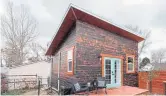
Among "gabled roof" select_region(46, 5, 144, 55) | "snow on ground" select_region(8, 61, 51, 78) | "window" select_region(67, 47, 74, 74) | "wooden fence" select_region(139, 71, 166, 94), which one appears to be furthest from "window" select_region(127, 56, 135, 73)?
"snow on ground" select_region(8, 61, 51, 78)

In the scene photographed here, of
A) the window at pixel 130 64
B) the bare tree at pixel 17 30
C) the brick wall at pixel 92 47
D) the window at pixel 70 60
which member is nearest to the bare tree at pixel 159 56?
the bare tree at pixel 17 30

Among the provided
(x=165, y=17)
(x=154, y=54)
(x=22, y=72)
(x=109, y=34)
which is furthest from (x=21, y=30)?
(x=154, y=54)

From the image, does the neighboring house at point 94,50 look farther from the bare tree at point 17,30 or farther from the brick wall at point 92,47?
the bare tree at point 17,30

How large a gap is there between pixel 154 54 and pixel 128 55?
93.3ft

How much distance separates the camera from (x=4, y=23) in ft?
71.5

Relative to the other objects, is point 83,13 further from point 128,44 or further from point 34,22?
point 34,22

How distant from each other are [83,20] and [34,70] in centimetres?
949

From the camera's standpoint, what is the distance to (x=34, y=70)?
16562 millimetres

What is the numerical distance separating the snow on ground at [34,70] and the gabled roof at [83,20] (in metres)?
5.42

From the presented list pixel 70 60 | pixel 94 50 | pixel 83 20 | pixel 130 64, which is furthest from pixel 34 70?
pixel 83 20

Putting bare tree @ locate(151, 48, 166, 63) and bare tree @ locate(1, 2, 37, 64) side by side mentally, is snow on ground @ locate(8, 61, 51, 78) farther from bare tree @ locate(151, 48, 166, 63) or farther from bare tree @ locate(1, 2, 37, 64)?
bare tree @ locate(151, 48, 166, 63)

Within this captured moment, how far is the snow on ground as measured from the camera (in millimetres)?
15836

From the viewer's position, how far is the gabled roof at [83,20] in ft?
28.1

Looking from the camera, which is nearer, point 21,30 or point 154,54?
point 21,30
